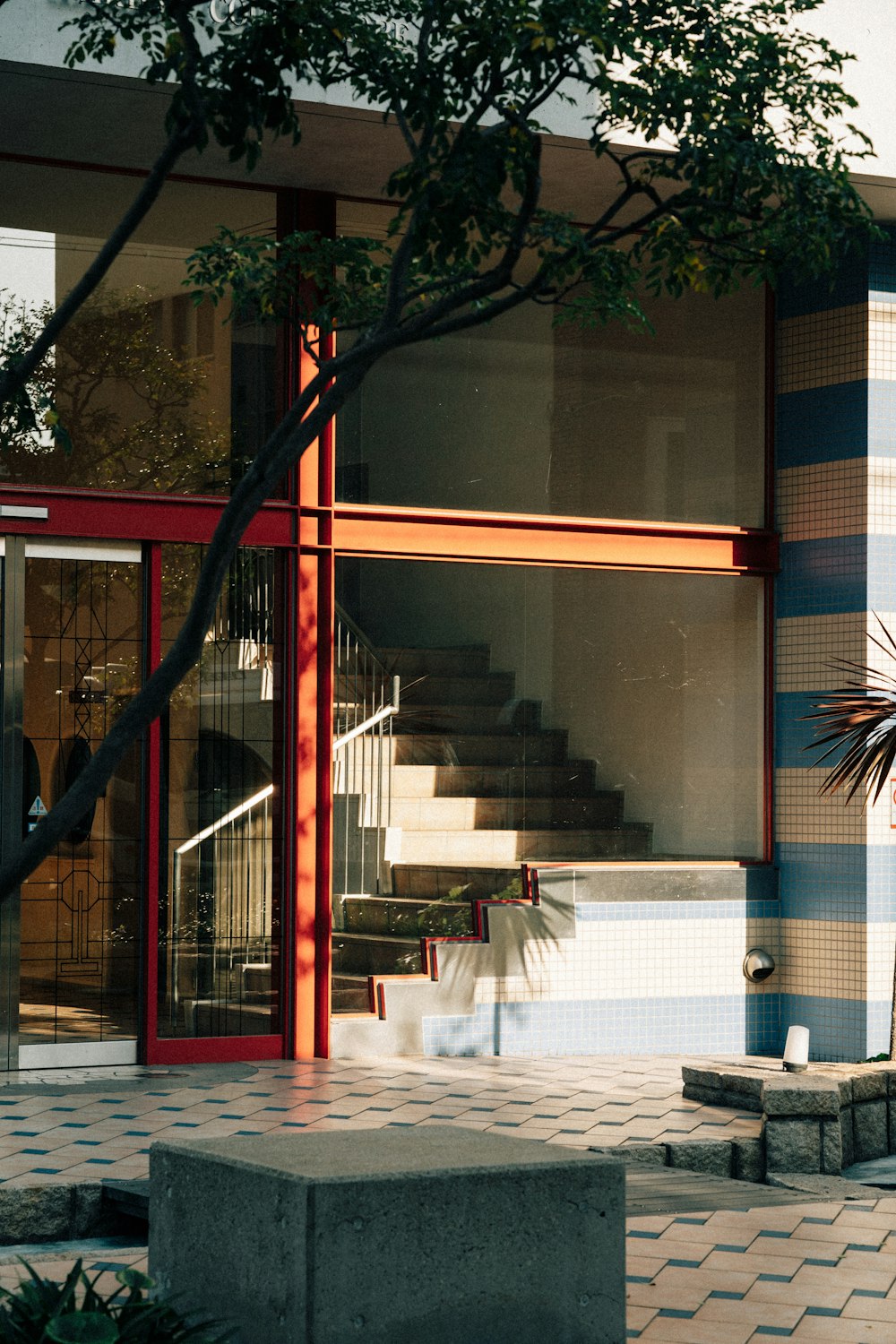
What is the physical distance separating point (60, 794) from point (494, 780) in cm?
258

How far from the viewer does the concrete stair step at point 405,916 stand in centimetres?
1008

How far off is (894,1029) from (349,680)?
3.49 meters

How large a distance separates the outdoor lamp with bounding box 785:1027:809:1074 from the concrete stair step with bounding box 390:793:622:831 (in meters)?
1.84

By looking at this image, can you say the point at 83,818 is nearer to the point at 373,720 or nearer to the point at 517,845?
the point at 373,720

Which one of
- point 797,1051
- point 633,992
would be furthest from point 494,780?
point 797,1051

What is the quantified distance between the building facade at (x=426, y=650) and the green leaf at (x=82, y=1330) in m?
5.51

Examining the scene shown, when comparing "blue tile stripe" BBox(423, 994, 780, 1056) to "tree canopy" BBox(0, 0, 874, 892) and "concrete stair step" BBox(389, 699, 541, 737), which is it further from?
"tree canopy" BBox(0, 0, 874, 892)

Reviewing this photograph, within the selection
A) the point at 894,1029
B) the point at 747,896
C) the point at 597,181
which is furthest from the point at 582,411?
the point at 894,1029

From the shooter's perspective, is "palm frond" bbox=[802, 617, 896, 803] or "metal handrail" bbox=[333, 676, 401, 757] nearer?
"palm frond" bbox=[802, 617, 896, 803]

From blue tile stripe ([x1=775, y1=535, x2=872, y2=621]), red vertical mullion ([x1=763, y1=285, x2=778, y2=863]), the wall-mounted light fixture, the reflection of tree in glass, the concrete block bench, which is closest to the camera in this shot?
the concrete block bench

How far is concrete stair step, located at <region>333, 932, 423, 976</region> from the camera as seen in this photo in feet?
32.9

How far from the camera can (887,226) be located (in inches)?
423

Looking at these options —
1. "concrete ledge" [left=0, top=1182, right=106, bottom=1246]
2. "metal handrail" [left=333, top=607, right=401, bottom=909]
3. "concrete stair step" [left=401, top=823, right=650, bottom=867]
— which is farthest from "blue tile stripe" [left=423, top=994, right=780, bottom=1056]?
"concrete ledge" [left=0, top=1182, right=106, bottom=1246]

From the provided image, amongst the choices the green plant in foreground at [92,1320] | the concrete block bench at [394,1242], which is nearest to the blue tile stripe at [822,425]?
the concrete block bench at [394,1242]
